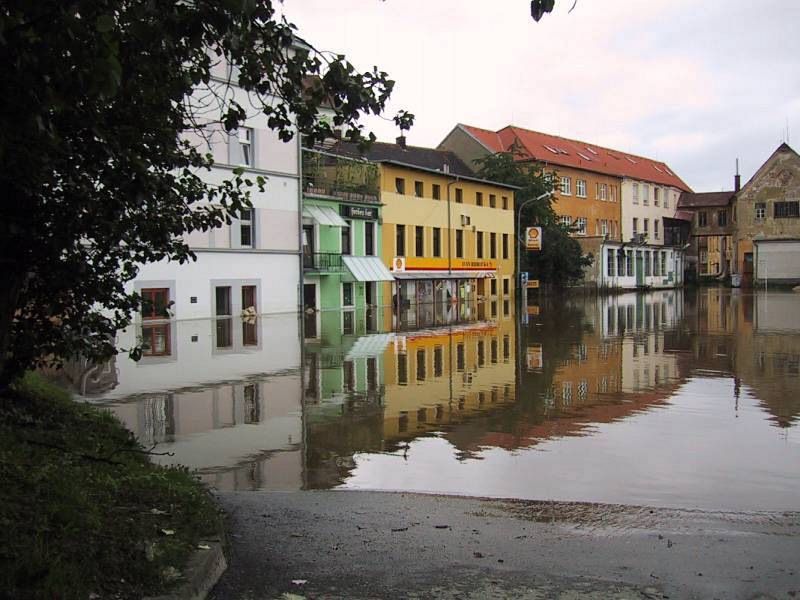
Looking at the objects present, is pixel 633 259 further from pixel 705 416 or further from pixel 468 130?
pixel 705 416

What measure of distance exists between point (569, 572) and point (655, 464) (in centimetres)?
424

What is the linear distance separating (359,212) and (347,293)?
15.6 feet

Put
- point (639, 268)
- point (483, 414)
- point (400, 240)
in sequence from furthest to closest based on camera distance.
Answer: point (639, 268) → point (400, 240) → point (483, 414)

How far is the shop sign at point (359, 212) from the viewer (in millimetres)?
44250

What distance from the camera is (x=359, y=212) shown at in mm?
45094

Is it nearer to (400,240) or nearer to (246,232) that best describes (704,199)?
(400,240)

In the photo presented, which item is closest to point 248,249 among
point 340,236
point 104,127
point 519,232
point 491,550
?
point 340,236

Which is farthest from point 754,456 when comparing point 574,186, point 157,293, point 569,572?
point 574,186

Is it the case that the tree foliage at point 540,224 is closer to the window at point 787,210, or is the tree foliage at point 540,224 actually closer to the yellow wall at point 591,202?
the yellow wall at point 591,202

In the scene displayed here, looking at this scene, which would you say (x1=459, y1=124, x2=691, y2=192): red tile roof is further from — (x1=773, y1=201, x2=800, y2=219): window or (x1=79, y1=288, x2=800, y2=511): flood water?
(x1=79, y1=288, x2=800, y2=511): flood water

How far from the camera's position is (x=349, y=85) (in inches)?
237

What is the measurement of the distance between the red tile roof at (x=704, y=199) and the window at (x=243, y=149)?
223 feet

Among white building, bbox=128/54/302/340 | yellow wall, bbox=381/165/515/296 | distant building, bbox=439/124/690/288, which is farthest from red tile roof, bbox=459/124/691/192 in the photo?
white building, bbox=128/54/302/340

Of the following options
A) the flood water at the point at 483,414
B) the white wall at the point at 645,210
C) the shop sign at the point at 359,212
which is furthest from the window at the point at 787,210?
the flood water at the point at 483,414
